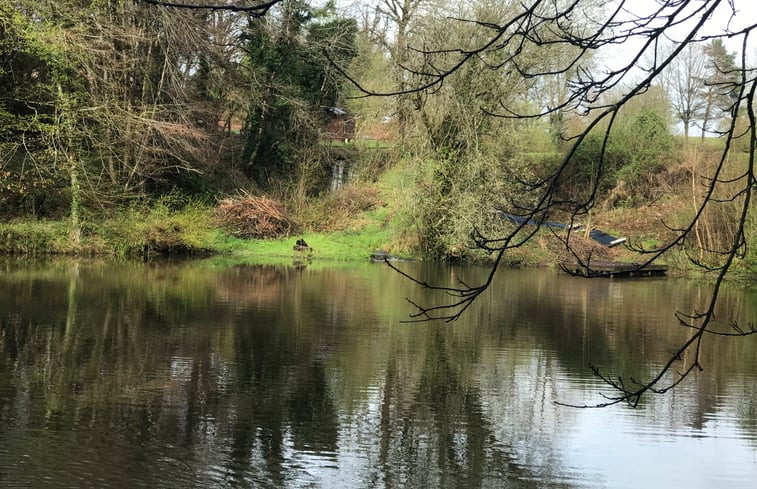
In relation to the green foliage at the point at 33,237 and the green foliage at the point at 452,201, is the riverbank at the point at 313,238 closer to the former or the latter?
the green foliage at the point at 33,237

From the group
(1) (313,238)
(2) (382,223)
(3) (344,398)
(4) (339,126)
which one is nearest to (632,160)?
(2) (382,223)

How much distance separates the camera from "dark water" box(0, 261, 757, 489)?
191 inches

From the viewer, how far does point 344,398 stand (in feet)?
21.4

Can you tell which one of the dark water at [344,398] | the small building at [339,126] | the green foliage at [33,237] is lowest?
the dark water at [344,398]

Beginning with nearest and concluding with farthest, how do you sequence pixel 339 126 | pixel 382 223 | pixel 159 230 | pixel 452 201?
pixel 159 230 < pixel 452 201 < pixel 382 223 < pixel 339 126

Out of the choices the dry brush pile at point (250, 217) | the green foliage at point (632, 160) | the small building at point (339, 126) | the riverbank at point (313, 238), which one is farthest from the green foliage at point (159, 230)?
the green foliage at point (632, 160)

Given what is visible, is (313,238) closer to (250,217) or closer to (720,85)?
(250,217)

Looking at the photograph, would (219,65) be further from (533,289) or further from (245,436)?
(245,436)

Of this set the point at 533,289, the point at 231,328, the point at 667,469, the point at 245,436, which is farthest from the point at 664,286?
the point at 245,436

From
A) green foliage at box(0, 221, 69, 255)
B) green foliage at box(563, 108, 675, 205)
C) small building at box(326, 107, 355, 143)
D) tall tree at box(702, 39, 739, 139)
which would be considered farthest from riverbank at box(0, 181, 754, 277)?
tall tree at box(702, 39, 739, 139)

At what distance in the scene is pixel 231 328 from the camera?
378 inches

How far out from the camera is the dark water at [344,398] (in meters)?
4.86

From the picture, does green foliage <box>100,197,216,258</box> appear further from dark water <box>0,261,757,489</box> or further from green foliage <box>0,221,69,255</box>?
dark water <box>0,261,757,489</box>

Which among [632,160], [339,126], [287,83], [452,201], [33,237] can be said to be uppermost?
[287,83]
